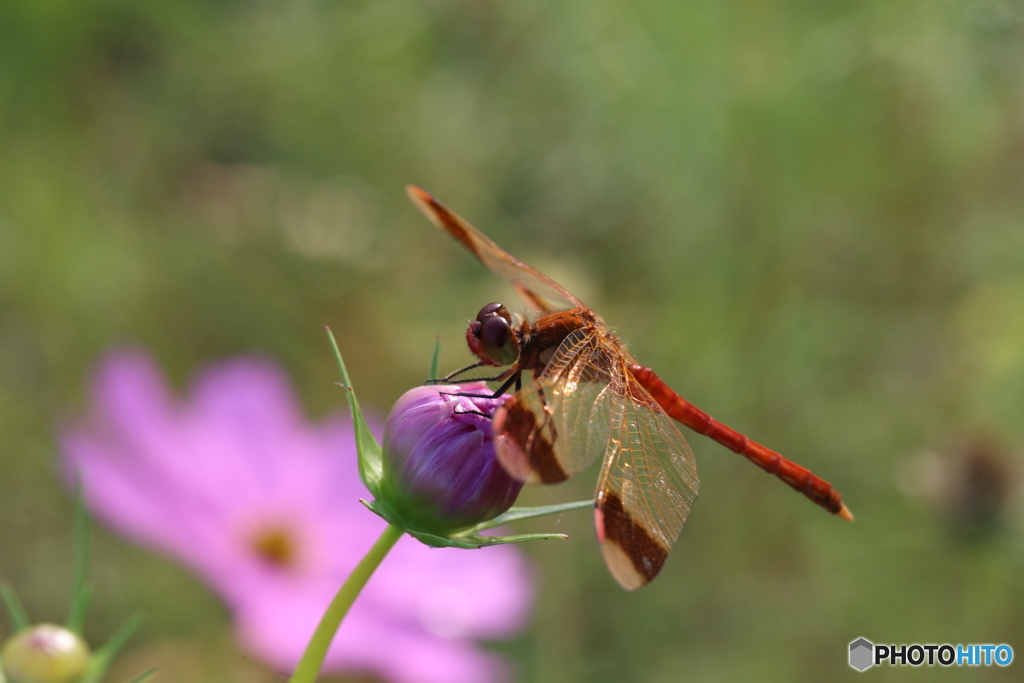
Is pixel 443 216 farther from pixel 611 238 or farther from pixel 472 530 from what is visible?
pixel 611 238

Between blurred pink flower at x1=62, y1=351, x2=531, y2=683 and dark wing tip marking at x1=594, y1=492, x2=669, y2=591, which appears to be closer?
dark wing tip marking at x1=594, y1=492, x2=669, y2=591

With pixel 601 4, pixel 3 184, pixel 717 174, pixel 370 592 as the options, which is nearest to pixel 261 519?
pixel 370 592

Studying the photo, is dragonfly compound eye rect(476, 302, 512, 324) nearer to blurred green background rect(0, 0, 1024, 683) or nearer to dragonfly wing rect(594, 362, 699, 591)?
dragonfly wing rect(594, 362, 699, 591)

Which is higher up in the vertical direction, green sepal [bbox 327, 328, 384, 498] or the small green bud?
green sepal [bbox 327, 328, 384, 498]

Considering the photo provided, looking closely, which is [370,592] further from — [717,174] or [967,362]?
[967,362]

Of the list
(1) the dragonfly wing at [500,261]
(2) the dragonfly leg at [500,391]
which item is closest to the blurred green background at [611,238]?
(1) the dragonfly wing at [500,261]

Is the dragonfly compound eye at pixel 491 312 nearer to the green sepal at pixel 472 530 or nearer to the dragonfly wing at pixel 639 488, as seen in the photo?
the dragonfly wing at pixel 639 488

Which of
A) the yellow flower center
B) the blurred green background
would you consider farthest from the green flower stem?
the blurred green background
